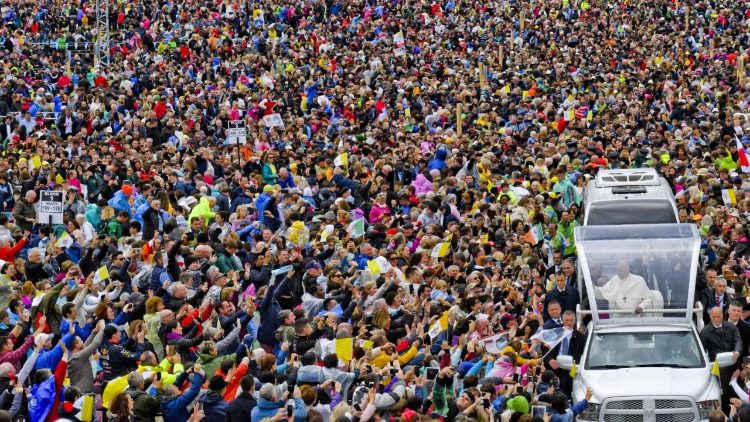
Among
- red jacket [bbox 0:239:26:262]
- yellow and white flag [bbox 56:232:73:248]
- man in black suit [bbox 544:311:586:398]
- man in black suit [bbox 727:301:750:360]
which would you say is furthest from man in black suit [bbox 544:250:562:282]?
red jacket [bbox 0:239:26:262]

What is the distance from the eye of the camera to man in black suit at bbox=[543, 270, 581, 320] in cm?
1972

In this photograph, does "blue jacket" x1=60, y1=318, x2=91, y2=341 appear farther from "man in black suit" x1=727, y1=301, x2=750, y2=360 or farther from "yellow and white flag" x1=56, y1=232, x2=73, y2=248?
"man in black suit" x1=727, y1=301, x2=750, y2=360

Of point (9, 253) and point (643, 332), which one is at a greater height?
point (643, 332)

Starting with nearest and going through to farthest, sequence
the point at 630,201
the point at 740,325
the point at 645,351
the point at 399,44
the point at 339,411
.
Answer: the point at 339,411 < the point at 645,351 < the point at 740,325 < the point at 630,201 < the point at 399,44

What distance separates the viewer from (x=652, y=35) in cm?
4678

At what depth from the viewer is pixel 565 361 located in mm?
16766

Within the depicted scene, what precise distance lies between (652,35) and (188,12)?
43.0ft

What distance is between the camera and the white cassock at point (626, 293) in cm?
1861

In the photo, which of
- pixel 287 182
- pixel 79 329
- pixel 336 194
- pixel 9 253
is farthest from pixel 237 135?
pixel 79 329

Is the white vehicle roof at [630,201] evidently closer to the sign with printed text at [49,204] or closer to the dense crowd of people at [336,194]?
the dense crowd of people at [336,194]

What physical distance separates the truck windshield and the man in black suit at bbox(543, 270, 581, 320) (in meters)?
2.16

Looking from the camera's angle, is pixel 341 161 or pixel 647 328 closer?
pixel 647 328

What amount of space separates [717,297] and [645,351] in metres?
3.09

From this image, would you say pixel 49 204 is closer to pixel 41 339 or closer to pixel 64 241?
pixel 64 241
